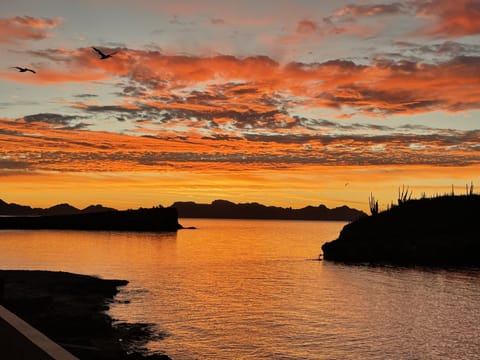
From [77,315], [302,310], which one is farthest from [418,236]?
[77,315]

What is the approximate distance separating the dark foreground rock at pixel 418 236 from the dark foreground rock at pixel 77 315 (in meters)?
80.8

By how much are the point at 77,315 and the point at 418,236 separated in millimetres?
110938

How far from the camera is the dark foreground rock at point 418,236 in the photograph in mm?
121125

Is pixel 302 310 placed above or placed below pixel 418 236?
below

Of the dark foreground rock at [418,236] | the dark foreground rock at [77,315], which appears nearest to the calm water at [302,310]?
the dark foreground rock at [77,315]

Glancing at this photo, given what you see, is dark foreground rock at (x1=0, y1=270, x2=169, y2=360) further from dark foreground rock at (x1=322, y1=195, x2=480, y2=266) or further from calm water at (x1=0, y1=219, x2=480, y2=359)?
dark foreground rock at (x1=322, y1=195, x2=480, y2=266)

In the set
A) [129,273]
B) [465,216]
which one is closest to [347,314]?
[129,273]

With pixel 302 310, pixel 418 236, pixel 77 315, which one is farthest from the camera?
pixel 418 236

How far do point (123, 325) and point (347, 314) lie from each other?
2396cm

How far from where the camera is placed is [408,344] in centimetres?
4134

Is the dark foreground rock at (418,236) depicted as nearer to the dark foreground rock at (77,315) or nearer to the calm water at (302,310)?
the calm water at (302,310)

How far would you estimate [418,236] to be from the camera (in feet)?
437

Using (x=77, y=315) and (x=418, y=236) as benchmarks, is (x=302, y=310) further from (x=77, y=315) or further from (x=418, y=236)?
(x=418, y=236)

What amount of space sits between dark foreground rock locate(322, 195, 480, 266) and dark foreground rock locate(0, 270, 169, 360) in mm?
80822
